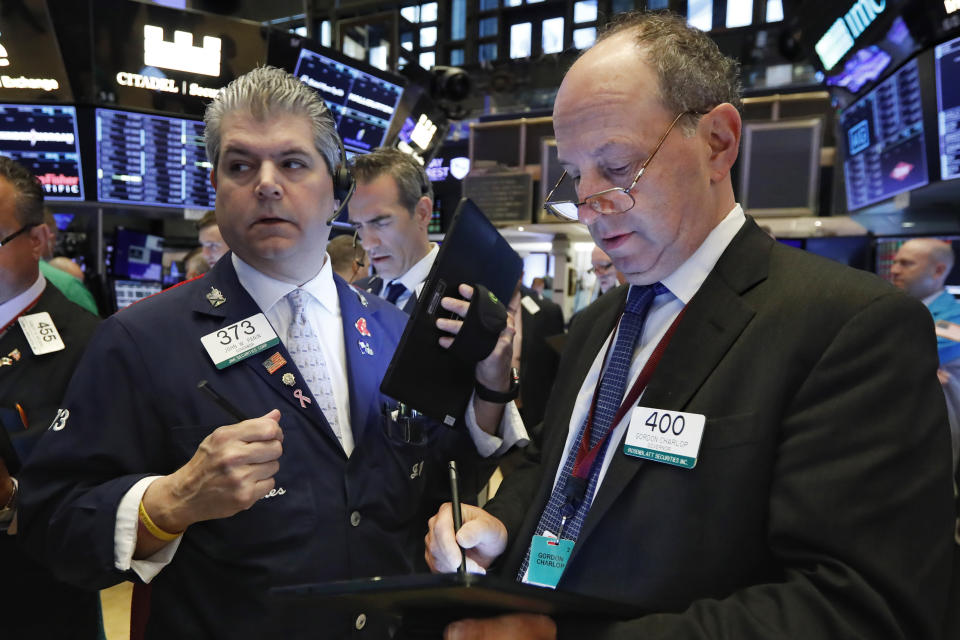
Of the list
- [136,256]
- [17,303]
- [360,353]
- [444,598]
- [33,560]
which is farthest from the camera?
[136,256]

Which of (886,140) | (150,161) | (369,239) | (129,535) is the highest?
(886,140)

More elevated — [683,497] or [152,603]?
[683,497]

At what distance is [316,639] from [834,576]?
0.94m

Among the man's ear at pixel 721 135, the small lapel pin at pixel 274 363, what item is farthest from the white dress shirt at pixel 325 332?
the man's ear at pixel 721 135

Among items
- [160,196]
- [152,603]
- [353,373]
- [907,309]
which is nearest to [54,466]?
[152,603]

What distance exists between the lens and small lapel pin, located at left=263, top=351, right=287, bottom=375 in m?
1.34

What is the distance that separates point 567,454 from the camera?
4.08 feet

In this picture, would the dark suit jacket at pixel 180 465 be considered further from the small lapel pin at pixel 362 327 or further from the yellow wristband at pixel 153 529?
the small lapel pin at pixel 362 327

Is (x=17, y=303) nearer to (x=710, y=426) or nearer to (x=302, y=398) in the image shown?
(x=302, y=398)

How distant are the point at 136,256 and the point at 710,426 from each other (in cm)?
484

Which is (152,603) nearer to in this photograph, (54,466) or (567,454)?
(54,466)

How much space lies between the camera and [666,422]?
100 cm

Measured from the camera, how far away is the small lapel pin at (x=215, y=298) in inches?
54.6

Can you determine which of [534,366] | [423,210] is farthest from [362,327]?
[534,366]
